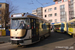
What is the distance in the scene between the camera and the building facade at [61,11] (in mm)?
36219

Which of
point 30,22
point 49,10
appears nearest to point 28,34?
point 30,22

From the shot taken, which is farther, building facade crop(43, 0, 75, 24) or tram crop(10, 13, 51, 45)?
building facade crop(43, 0, 75, 24)

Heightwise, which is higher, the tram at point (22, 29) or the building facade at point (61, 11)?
the building facade at point (61, 11)

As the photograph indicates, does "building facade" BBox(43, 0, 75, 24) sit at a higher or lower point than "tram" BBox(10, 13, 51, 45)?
higher

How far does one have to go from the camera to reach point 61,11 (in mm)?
38594

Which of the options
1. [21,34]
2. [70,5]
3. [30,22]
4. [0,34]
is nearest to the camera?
[21,34]

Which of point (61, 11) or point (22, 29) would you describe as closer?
point (22, 29)

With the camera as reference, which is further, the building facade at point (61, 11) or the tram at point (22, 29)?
the building facade at point (61, 11)

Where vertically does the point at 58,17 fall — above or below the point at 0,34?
above

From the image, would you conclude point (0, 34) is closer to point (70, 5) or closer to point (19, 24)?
point (19, 24)

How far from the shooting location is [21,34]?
6.66 metres

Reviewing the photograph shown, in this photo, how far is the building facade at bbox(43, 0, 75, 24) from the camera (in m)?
36.2

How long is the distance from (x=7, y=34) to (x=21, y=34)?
996cm

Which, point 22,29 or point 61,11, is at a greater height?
point 61,11
